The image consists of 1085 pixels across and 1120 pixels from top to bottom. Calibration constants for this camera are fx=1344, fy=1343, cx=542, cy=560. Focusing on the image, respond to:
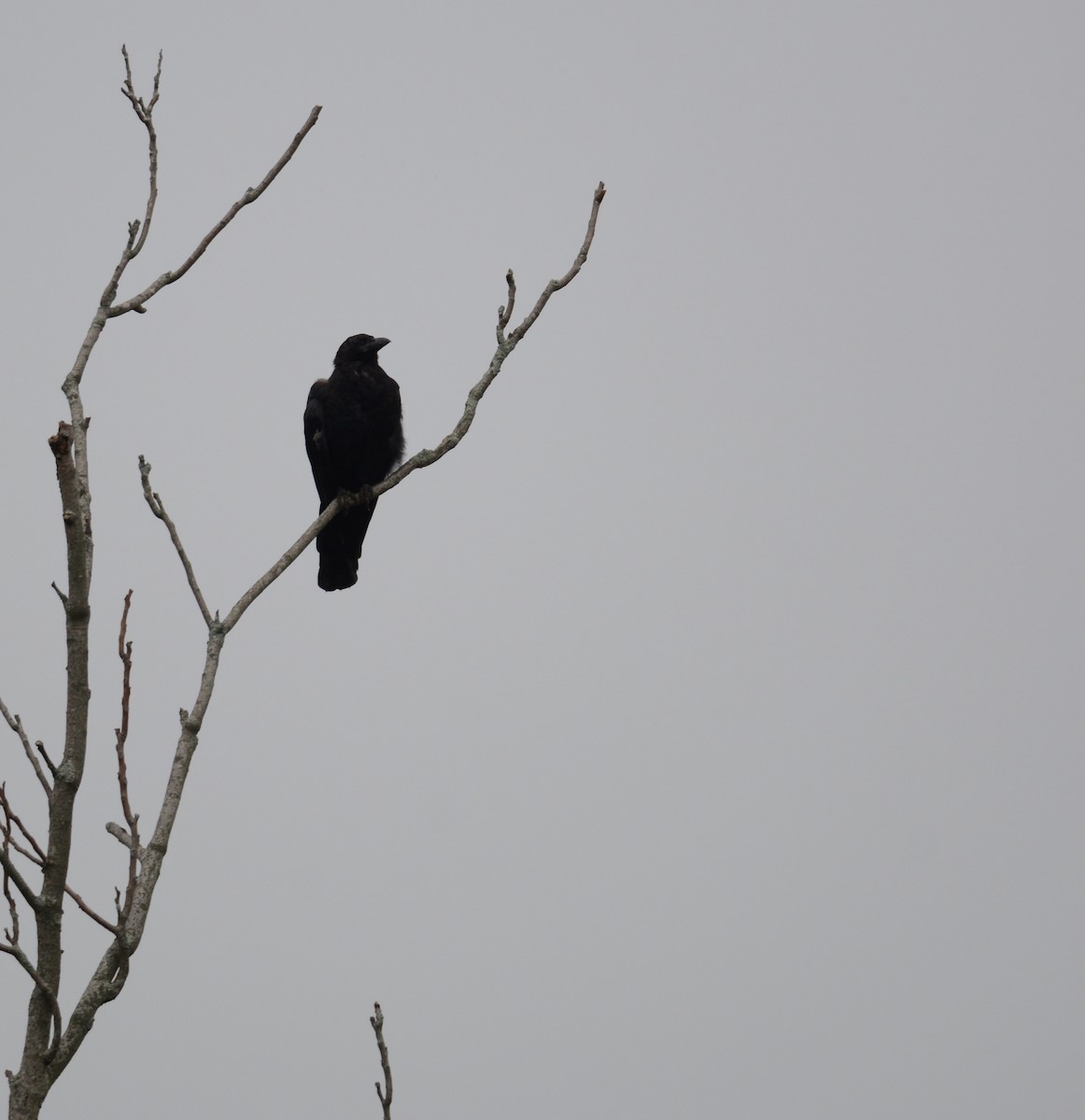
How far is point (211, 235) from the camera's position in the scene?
2.41 m

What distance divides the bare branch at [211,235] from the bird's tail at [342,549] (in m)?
4.66

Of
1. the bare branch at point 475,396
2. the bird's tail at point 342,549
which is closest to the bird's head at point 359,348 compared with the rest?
the bird's tail at point 342,549

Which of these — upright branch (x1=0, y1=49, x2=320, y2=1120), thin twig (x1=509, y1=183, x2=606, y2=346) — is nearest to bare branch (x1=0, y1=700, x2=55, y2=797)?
upright branch (x1=0, y1=49, x2=320, y2=1120)

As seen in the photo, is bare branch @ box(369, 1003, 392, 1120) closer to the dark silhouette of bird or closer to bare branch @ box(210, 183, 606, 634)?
bare branch @ box(210, 183, 606, 634)

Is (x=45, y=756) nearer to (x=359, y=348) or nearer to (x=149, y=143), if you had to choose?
(x=149, y=143)

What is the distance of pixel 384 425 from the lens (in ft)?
23.9

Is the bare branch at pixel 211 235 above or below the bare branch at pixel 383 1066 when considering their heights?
above

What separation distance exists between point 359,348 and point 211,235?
17.3 ft

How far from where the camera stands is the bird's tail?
7.25 metres

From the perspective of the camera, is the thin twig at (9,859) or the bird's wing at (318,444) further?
the bird's wing at (318,444)

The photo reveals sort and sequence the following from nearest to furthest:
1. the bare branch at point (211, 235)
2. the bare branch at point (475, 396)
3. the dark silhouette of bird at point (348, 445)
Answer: the bare branch at point (211, 235) → the bare branch at point (475, 396) → the dark silhouette of bird at point (348, 445)

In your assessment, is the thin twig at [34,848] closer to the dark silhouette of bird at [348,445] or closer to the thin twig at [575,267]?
the thin twig at [575,267]

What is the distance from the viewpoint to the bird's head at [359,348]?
7.62 m

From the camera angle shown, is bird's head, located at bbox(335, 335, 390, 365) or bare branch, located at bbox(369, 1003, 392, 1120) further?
bird's head, located at bbox(335, 335, 390, 365)
